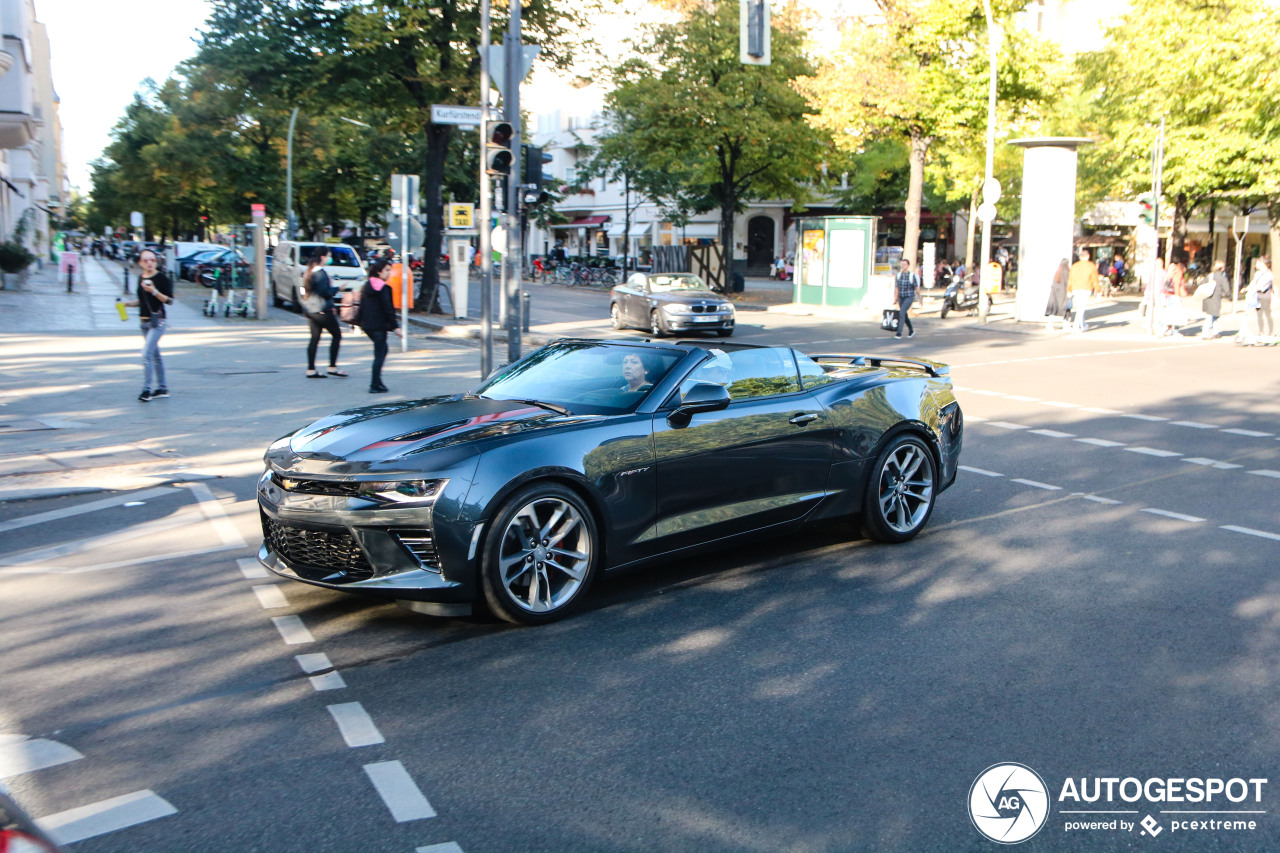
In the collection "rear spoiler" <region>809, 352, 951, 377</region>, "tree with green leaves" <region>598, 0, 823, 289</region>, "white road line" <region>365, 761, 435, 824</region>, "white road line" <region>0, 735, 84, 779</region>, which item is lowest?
"white road line" <region>0, 735, 84, 779</region>

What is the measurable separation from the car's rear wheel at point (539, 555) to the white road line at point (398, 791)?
1432 mm

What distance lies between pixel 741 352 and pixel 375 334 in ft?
29.6

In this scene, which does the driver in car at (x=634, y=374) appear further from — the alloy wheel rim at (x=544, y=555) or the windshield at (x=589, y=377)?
the alloy wheel rim at (x=544, y=555)

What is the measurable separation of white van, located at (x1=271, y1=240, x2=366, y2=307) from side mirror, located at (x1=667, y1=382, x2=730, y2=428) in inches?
933

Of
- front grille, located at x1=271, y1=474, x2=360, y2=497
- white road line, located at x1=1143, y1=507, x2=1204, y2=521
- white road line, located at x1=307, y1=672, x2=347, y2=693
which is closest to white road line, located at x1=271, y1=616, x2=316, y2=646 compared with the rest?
white road line, located at x1=307, y1=672, x2=347, y2=693

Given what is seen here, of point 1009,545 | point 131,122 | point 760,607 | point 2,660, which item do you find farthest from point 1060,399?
point 131,122

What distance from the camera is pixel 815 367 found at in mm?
7184

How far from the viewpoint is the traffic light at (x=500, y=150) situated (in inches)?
567

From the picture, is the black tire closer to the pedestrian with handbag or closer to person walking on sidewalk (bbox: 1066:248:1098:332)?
person walking on sidewalk (bbox: 1066:248:1098:332)

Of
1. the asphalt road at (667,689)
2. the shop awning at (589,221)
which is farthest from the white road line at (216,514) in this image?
the shop awning at (589,221)

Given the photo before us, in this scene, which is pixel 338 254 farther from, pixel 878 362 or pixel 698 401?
pixel 698 401

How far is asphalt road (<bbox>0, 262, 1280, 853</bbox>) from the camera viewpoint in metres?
3.61

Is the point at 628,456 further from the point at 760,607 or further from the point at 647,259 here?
the point at 647,259

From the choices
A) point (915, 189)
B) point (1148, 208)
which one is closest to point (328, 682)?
point (1148, 208)
